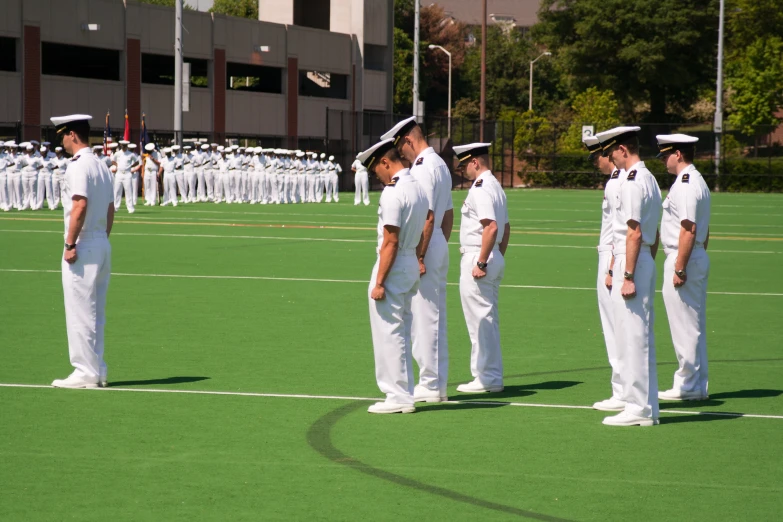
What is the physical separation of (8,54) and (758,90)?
142 ft

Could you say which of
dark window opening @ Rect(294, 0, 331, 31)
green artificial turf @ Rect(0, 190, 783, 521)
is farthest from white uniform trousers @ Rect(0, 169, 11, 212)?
dark window opening @ Rect(294, 0, 331, 31)

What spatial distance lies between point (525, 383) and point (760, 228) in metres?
25.9

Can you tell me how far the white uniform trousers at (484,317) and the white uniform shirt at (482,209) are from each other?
15 centimetres

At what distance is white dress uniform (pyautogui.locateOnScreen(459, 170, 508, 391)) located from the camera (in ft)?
32.1

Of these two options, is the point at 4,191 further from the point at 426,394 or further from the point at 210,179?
the point at 426,394

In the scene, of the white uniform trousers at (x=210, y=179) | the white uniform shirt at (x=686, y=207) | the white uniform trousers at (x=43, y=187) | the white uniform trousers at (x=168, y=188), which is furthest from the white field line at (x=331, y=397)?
the white uniform trousers at (x=210, y=179)

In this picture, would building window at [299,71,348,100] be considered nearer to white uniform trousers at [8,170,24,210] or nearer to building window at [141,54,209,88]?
building window at [141,54,209,88]

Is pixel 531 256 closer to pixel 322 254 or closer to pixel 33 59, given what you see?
pixel 322 254

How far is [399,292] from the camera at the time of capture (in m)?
8.66

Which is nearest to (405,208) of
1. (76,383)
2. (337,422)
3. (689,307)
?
(337,422)

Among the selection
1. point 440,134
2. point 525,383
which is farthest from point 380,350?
point 440,134

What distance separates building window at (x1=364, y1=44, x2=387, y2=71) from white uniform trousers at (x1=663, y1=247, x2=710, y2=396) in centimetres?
6137

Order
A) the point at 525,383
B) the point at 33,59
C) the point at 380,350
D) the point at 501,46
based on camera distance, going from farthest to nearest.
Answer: the point at 501,46 → the point at 33,59 → the point at 525,383 → the point at 380,350

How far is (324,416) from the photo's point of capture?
28.9ft
